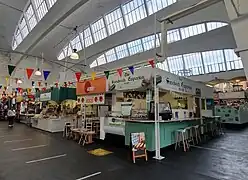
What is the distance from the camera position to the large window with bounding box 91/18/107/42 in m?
13.5

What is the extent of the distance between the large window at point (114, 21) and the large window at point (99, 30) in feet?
2.02

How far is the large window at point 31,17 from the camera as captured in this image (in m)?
11.8

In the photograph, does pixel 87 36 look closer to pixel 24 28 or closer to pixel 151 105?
pixel 24 28

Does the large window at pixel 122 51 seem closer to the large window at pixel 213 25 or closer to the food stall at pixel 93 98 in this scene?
the large window at pixel 213 25

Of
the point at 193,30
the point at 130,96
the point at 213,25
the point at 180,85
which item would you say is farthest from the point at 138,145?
the point at 193,30

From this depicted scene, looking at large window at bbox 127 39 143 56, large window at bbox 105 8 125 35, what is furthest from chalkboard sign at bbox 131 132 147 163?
large window at bbox 127 39 143 56

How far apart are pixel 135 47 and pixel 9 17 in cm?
897

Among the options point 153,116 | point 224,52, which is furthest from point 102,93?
point 224,52

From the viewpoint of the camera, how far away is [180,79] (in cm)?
666

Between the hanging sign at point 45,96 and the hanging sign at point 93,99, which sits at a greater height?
the hanging sign at point 45,96

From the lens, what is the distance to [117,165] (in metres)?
4.24

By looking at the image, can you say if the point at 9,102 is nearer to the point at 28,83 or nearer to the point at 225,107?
the point at 28,83

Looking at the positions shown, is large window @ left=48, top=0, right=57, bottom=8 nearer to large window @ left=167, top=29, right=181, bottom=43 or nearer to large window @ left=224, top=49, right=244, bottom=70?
large window @ left=167, top=29, right=181, bottom=43

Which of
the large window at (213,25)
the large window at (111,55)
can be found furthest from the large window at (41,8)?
the large window at (213,25)
